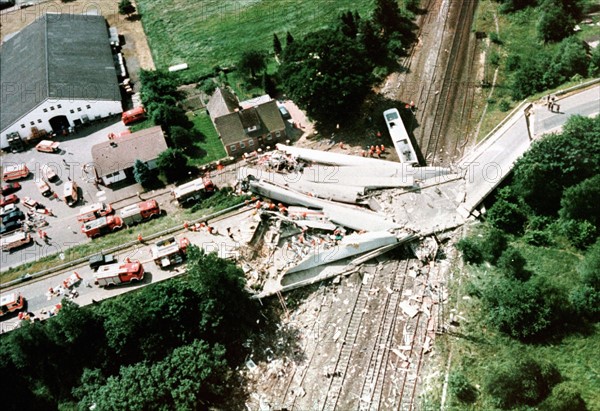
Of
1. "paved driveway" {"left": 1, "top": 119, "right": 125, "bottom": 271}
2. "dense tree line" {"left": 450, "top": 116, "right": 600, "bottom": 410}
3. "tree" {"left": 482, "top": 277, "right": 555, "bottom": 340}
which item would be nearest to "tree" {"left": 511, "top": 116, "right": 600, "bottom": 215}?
"dense tree line" {"left": 450, "top": 116, "right": 600, "bottom": 410}

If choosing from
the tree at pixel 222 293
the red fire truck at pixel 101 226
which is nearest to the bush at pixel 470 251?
the tree at pixel 222 293

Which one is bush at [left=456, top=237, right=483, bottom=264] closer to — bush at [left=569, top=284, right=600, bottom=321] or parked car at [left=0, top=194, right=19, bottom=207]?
bush at [left=569, top=284, right=600, bottom=321]

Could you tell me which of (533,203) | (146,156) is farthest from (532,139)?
(146,156)

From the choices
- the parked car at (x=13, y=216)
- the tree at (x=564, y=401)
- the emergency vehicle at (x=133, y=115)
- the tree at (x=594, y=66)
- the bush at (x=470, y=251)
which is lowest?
the tree at (x=564, y=401)

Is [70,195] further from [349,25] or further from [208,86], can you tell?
[349,25]

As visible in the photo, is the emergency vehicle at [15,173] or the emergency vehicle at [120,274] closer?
the emergency vehicle at [120,274]

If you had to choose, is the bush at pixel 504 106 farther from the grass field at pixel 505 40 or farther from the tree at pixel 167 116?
the tree at pixel 167 116

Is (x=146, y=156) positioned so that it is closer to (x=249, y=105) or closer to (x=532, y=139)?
(x=249, y=105)

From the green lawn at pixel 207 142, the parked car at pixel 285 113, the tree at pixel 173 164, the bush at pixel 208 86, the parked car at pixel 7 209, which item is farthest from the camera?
the bush at pixel 208 86
